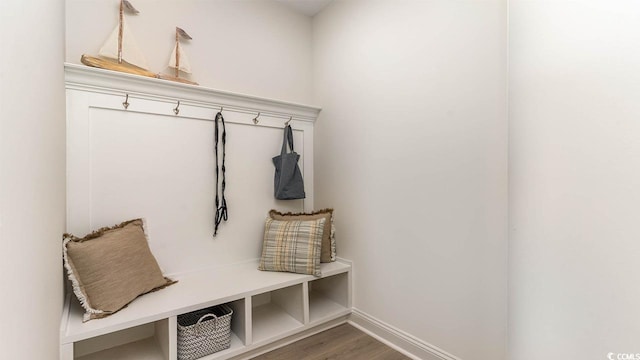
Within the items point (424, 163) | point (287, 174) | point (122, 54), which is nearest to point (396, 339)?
point (424, 163)

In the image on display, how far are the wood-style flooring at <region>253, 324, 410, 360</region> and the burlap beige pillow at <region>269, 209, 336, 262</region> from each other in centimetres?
51

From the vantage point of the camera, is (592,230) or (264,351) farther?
(264,351)

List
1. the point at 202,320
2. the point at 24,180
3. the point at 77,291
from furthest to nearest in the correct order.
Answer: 1. the point at 202,320
2. the point at 77,291
3. the point at 24,180

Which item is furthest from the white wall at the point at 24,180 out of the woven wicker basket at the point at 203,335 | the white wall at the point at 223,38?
the white wall at the point at 223,38

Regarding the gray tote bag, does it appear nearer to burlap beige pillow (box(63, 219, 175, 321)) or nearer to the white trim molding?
the white trim molding

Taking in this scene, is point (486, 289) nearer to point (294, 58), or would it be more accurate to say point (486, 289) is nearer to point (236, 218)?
point (236, 218)

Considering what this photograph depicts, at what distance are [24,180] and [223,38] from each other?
1831 millimetres

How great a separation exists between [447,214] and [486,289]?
1.29 feet

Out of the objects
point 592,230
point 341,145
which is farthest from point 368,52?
point 592,230

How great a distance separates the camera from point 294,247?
6.20 feet

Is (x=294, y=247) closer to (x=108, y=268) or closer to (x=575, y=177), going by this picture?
(x=108, y=268)

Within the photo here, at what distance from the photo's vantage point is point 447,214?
4.98 feet

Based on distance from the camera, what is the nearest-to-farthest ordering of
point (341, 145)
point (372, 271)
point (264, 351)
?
point (264, 351)
point (372, 271)
point (341, 145)

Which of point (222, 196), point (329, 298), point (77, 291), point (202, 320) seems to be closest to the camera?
point (77, 291)
